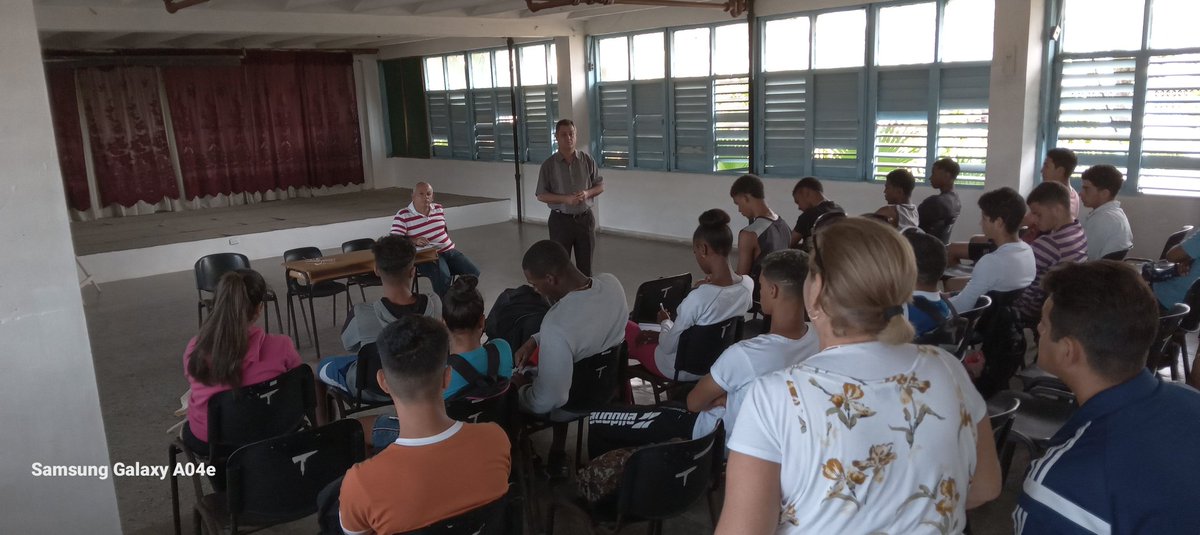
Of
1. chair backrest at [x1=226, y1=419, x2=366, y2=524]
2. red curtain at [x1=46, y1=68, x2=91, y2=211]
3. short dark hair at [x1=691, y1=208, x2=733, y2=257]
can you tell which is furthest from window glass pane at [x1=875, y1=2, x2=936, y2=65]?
red curtain at [x1=46, y1=68, x2=91, y2=211]

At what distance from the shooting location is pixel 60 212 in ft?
8.59

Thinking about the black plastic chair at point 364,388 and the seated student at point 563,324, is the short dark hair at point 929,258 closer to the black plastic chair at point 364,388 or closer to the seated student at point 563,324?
the seated student at point 563,324

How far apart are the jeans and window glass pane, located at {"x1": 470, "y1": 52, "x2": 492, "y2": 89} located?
6.88m

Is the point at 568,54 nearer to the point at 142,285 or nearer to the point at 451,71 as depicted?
the point at 451,71

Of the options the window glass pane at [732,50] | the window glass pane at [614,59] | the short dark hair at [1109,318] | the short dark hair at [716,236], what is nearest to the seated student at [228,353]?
the short dark hair at [716,236]

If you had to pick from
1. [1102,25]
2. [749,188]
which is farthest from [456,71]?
[1102,25]

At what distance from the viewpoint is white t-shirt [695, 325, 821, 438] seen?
7.84 feet

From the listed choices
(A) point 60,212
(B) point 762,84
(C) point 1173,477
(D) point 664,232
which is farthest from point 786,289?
(D) point 664,232

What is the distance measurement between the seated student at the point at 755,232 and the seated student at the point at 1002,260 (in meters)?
1.22

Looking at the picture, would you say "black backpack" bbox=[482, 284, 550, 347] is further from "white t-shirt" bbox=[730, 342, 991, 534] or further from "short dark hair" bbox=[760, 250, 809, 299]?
"white t-shirt" bbox=[730, 342, 991, 534]

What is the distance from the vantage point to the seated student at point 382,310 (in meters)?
3.56

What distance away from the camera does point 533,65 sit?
11734 mm

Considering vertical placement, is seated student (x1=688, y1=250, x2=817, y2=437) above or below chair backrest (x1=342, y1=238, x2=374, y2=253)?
above

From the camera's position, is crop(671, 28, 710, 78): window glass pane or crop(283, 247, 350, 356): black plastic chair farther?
crop(671, 28, 710, 78): window glass pane
